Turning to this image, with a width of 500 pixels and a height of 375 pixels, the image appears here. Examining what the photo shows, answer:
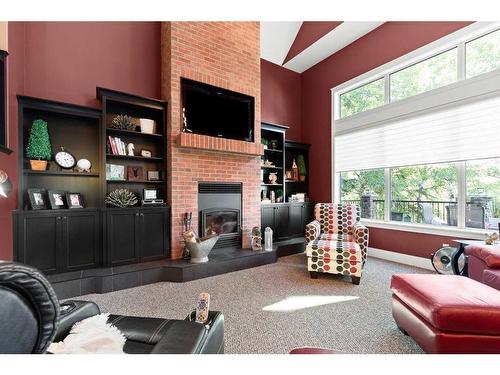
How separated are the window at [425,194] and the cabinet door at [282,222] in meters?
1.77

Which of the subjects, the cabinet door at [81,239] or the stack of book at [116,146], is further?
the stack of book at [116,146]

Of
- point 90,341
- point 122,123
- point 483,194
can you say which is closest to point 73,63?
point 122,123

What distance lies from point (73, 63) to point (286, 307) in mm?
3879

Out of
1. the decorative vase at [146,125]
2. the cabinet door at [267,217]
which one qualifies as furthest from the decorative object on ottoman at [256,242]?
the decorative vase at [146,125]

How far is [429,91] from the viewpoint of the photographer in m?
3.35

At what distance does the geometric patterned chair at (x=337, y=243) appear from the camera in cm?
281

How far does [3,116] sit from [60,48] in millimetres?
1434

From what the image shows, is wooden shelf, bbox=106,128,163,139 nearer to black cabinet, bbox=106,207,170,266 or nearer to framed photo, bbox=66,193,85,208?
framed photo, bbox=66,193,85,208

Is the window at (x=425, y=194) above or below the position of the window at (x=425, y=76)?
below

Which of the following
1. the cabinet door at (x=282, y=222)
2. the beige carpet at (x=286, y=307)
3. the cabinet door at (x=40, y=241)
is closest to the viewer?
the beige carpet at (x=286, y=307)

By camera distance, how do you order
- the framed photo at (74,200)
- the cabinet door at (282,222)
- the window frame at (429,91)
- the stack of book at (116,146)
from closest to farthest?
the framed photo at (74,200) < the window frame at (429,91) < the stack of book at (116,146) < the cabinet door at (282,222)

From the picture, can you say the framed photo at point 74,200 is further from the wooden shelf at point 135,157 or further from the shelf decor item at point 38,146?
the wooden shelf at point 135,157
